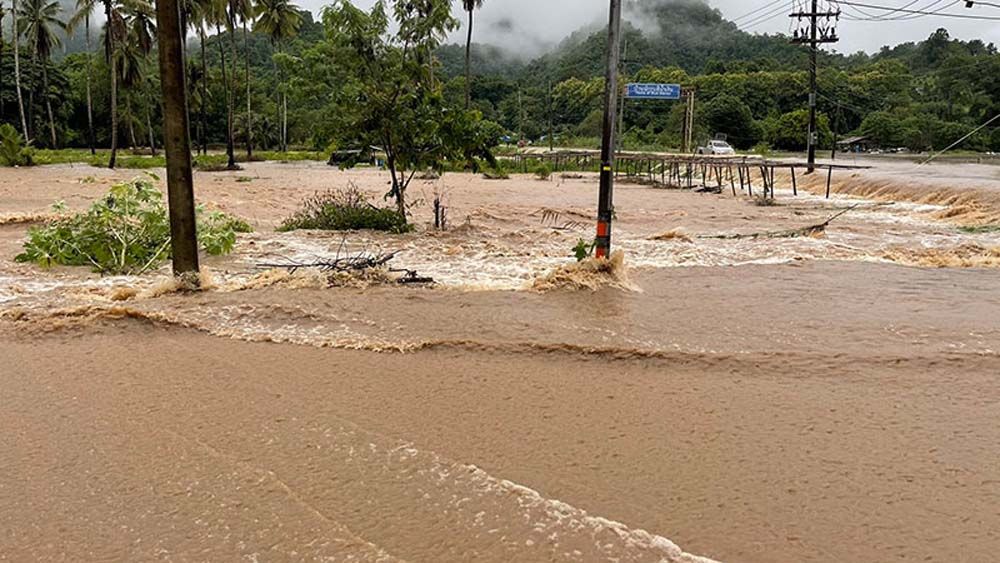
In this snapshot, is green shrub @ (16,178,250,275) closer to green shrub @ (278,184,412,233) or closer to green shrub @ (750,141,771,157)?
green shrub @ (278,184,412,233)

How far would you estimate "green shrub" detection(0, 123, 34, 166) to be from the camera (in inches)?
1315

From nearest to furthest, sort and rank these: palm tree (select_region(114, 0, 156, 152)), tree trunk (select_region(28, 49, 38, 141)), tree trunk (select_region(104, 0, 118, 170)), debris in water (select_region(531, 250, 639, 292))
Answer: debris in water (select_region(531, 250, 639, 292)) < tree trunk (select_region(104, 0, 118, 170)) < palm tree (select_region(114, 0, 156, 152)) < tree trunk (select_region(28, 49, 38, 141))

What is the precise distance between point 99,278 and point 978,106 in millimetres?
66819

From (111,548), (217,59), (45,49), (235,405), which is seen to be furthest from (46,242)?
(217,59)

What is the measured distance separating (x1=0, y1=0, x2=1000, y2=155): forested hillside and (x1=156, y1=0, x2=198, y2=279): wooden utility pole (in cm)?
3468

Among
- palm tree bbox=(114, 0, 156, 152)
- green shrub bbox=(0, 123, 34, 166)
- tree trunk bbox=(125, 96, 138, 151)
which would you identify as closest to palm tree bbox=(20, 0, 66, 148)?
palm tree bbox=(114, 0, 156, 152)

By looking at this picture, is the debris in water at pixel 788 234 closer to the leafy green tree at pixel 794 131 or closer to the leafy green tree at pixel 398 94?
the leafy green tree at pixel 398 94

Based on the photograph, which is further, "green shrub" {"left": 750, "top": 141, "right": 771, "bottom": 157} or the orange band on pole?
"green shrub" {"left": 750, "top": 141, "right": 771, "bottom": 157}

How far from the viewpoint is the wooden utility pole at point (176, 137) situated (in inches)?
293

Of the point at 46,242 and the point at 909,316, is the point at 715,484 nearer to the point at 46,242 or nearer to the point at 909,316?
the point at 909,316

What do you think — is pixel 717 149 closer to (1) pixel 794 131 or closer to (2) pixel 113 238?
(1) pixel 794 131

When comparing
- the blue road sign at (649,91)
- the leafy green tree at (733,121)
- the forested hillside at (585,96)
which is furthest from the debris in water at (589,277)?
Answer: the leafy green tree at (733,121)

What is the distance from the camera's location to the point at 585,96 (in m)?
73.2

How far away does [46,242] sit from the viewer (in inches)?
399
